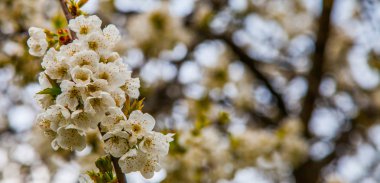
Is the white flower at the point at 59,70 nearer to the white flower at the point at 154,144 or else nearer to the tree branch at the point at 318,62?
the white flower at the point at 154,144

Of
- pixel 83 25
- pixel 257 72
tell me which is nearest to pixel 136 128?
pixel 83 25

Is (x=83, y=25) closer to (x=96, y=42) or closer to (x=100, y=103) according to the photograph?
(x=96, y=42)

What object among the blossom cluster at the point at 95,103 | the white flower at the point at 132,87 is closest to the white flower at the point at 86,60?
the blossom cluster at the point at 95,103

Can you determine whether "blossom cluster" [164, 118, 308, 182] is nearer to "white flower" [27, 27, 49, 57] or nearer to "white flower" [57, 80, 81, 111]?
"white flower" [27, 27, 49, 57]

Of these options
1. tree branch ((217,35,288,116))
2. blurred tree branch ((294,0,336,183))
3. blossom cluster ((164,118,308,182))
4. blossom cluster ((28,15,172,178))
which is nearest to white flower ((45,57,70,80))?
blossom cluster ((28,15,172,178))

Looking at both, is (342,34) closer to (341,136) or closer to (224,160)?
(341,136)

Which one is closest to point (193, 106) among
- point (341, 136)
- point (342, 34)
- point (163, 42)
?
point (163, 42)
